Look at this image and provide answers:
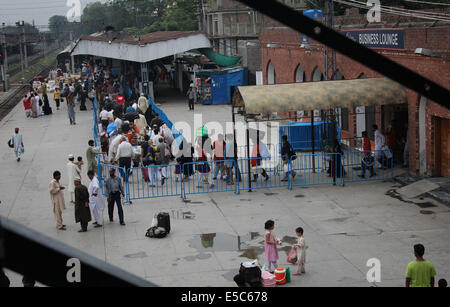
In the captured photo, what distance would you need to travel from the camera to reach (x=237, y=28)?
59.4 meters

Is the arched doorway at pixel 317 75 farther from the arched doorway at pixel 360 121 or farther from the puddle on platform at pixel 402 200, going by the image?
the puddle on platform at pixel 402 200

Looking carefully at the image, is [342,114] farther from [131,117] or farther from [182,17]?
[182,17]

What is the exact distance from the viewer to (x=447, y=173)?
17156 millimetres

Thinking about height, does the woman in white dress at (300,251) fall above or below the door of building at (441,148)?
below

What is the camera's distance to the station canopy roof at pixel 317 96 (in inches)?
660

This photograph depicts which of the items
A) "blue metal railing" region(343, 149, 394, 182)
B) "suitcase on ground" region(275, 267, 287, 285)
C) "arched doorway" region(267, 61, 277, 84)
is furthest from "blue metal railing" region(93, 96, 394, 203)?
"arched doorway" region(267, 61, 277, 84)

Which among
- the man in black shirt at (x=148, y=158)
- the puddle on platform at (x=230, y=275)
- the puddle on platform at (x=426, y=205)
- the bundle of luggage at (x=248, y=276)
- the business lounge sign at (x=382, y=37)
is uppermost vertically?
the business lounge sign at (x=382, y=37)

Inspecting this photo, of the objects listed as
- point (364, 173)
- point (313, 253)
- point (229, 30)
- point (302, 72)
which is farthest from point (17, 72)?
point (313, 253)

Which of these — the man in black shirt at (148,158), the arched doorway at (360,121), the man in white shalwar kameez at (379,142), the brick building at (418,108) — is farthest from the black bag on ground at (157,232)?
the arched doorway at (360,121)

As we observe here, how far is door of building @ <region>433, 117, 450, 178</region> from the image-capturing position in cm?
1706

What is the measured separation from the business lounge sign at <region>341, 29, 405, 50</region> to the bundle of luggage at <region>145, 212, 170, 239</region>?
980cm

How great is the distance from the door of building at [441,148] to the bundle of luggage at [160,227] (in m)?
8.45

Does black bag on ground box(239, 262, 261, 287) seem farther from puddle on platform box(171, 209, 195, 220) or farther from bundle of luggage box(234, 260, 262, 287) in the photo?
puddle on platform box(171, 209, 195, 220)
